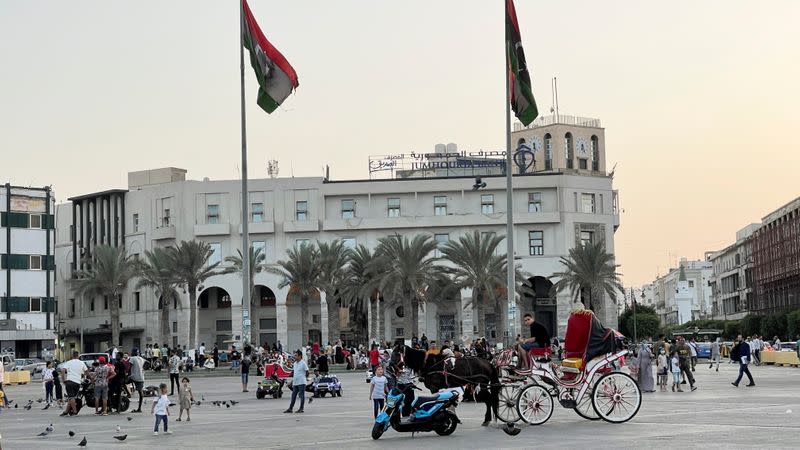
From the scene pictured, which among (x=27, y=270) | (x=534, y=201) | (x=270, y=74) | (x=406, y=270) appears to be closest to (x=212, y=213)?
(x=27, y=270)

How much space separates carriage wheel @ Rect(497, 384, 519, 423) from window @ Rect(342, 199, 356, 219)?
71322mm

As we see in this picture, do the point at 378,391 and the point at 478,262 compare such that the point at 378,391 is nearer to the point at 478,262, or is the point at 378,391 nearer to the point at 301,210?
the point at 478,262

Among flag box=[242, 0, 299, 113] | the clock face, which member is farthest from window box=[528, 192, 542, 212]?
flag box=[242, 0, 299, 113]

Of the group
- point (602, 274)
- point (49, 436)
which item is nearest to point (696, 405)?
point (49, 436)

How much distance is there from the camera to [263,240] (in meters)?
91.5

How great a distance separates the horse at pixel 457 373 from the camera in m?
20.7

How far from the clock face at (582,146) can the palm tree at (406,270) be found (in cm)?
4432

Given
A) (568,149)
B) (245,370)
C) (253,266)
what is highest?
(568,149)

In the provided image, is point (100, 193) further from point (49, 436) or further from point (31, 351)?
point (49, 436)

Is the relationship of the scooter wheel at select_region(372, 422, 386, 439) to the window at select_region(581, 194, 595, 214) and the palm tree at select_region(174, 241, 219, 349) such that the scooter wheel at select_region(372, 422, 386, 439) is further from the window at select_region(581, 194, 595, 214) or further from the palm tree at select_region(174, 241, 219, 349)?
the window at select_region(581, 194, 595, 214)

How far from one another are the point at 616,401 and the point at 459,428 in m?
2.82

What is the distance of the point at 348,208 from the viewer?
92062mm

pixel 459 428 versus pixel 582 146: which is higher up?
pixel 582 146

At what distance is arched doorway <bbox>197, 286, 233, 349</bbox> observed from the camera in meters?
92.9
